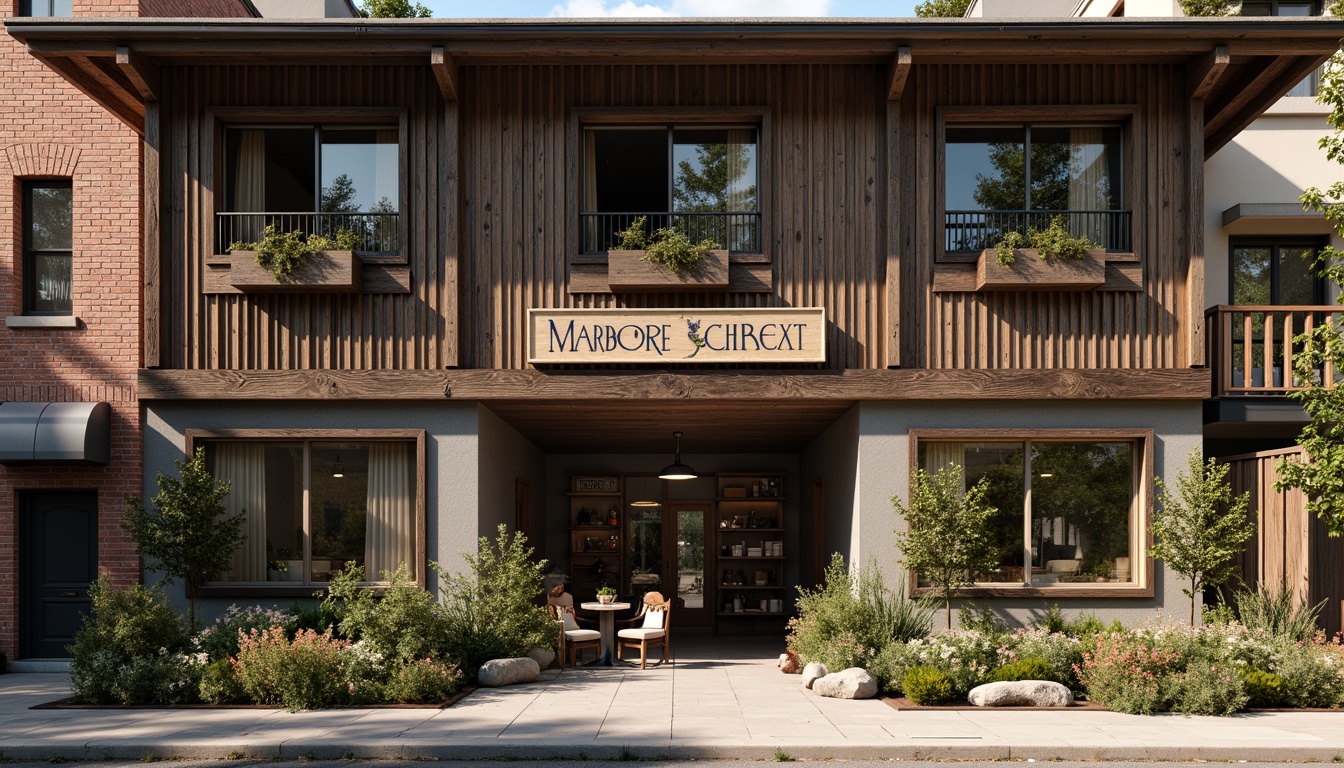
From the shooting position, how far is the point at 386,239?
42.3 feet

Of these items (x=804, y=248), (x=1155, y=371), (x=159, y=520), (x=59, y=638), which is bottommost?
(x=59, y=638)

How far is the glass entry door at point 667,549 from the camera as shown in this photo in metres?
20.3

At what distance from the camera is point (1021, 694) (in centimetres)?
1033

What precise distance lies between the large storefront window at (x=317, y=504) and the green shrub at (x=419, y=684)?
7.54ft

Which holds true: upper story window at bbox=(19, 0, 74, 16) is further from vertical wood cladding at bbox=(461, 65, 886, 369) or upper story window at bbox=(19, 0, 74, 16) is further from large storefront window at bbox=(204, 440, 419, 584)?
large storefront window at bbox=(204, 440, 419, 584)

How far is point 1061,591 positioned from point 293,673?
8478 millimetres

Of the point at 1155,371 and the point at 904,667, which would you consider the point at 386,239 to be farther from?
the point at 1155,371

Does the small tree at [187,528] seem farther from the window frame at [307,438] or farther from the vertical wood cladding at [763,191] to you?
the vertical wood cladding at [763,191]

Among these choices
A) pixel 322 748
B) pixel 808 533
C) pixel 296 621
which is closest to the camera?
pixel 322 748

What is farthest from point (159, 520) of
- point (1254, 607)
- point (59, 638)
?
point (1254, 607)

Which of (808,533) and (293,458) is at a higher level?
(293,458)

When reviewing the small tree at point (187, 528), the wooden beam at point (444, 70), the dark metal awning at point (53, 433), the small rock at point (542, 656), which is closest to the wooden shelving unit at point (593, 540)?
the small rock at point (542, 656)

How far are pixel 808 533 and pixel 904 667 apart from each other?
7.27 meters

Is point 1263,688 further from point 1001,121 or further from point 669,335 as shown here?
point 669,335
